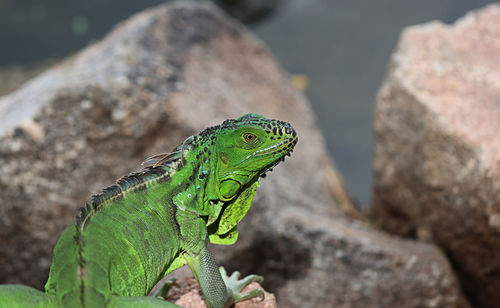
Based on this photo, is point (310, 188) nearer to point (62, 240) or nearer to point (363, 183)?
point (363, 183)

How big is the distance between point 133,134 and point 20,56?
4.87 metres

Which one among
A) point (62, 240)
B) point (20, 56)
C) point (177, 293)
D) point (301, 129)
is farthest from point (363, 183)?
point (62, 240)

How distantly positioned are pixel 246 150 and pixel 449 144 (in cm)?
335

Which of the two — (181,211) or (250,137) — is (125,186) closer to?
(181,211)

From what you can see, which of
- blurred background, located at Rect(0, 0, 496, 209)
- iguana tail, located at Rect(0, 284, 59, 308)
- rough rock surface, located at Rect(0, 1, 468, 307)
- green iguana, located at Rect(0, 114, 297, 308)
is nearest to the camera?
iguana tail, located at Rect(0, 284, 59, 308)

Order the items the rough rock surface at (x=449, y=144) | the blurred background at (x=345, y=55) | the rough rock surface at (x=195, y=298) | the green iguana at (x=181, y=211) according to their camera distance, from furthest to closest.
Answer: the blurred background at (x=345, y=55) < the rough rock surface at (x=449, y=144) < the rough rock surface at (x=195, y=298) < the green iguana at (x=181, y=211)

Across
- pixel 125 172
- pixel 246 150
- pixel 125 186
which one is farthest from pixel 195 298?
pixel 125 172

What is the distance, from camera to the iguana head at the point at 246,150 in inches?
89.7

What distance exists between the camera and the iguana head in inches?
89.7

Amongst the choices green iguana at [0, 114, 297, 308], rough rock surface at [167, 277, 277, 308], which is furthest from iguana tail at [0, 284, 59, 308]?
rough rock surface at [167, 277, 277, 308]

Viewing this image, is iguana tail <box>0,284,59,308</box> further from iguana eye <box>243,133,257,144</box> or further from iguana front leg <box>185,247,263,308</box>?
iguana eye <box>243,133,257,144</box>

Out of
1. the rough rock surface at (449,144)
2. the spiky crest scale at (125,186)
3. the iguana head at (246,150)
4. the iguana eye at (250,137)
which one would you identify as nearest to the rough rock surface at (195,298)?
the iguana head at (246,150)

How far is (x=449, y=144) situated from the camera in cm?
488

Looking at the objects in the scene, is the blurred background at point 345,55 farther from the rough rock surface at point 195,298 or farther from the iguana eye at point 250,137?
the iguana eye at point 250,137
